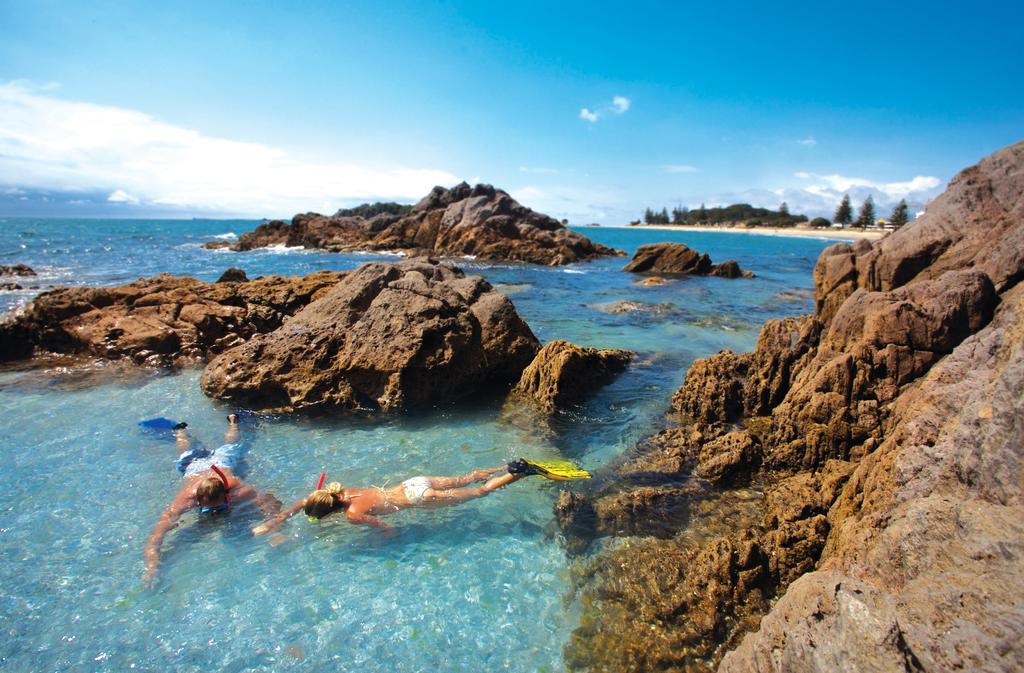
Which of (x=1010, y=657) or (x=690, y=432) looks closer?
(x=1010, y=657)

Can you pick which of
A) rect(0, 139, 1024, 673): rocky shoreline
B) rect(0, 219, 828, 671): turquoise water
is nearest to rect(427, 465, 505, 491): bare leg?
rect(0, 219, 828, 671): turquoise water

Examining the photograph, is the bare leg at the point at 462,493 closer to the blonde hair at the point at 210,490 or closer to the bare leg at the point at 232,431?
the blonde hair at the point at 210,490

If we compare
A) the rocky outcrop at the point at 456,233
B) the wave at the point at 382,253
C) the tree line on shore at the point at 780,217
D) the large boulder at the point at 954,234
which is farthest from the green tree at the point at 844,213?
the large boulder at the point at 954,234

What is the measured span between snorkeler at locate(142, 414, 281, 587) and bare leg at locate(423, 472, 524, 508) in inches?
82.3

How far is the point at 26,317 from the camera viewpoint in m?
13.2

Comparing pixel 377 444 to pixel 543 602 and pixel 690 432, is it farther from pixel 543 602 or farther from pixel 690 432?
pixel 690 432

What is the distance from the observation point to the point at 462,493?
23.4 feet

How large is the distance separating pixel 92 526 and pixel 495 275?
31.1 m

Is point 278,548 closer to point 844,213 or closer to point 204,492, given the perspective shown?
point 204,492

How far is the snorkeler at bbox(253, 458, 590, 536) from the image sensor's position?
6484 millimetres

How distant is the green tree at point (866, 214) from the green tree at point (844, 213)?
23.4 ft

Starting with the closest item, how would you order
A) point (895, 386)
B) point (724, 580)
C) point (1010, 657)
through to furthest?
point (1010, 657) → point (724, 580) → point (895, 386)

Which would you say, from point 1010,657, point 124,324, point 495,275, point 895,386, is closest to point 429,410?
point 895,386

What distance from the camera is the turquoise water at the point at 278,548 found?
15.4ft
